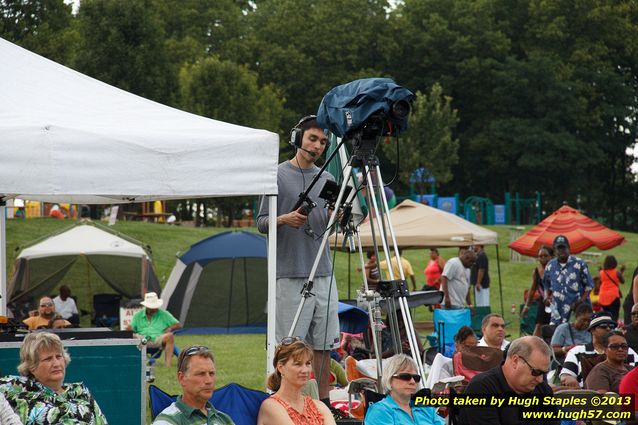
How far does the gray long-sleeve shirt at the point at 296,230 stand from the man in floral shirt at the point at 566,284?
737cm

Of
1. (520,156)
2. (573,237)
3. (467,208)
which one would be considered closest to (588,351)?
(573,237)

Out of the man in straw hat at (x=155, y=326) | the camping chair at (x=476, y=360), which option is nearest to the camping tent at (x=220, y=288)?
the man in straw hat at (x=155, y=326)

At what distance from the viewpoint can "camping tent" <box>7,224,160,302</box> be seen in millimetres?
19750

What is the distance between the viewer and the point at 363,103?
6.12 meters

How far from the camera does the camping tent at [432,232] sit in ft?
59.3

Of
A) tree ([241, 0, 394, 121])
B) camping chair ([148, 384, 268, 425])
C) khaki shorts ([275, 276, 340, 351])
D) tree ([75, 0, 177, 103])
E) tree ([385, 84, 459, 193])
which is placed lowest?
camping chair ([148, 384, 268, 425])

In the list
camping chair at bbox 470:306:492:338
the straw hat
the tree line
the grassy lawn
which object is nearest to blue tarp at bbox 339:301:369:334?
the grassy lawn

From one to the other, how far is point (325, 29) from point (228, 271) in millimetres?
30360

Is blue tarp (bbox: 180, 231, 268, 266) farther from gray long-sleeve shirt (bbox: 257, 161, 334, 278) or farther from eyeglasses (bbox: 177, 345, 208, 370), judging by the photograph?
eyeglasses (bbox: 177, 345, 208, 370)

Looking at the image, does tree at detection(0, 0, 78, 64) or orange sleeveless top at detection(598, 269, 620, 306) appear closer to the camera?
orange sleeveless top at detection(598, 269, 620, 306)

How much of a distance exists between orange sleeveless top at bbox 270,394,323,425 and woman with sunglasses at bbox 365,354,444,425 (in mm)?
270

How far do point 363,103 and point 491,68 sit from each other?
42.1 metres

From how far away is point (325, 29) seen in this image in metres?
47.9

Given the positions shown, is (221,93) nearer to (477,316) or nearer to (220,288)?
(220,288)
